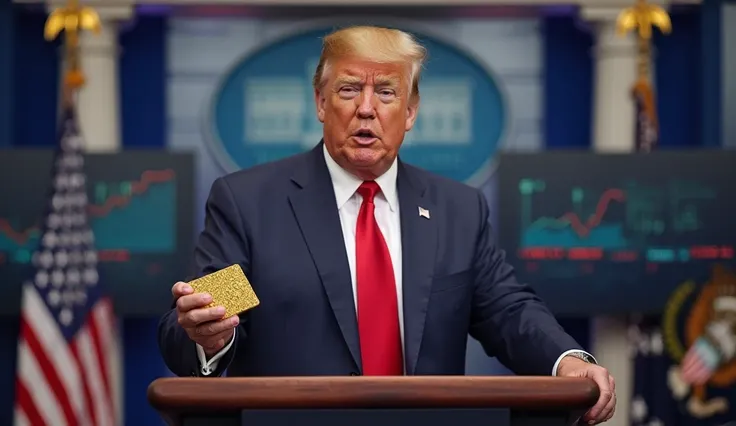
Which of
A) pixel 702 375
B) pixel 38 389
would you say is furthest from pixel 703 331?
pixel 38 389

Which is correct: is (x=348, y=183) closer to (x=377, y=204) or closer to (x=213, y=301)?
(x=377, y=204)

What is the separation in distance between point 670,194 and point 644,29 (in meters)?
0.86

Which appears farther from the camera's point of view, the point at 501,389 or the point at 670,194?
the point at 670,194

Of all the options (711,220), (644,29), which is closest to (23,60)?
(644,29)

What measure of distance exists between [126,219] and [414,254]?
3.91 metres

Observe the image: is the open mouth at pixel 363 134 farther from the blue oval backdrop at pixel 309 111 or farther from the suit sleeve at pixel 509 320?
the blue oval backdrop at pixel 309 111

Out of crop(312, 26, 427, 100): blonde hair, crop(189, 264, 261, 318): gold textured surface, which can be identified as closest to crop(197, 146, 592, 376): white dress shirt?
crop(312, 26, 427, 100): blonde hair

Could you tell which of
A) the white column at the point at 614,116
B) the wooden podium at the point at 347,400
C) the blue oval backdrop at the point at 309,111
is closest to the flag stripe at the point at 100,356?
the blue oval backdrop at the point at 309,111

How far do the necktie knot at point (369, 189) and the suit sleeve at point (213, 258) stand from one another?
0.26m

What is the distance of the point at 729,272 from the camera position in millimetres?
6082

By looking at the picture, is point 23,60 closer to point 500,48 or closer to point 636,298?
point 500,48

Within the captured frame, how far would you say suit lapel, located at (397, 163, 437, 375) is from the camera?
2.32m

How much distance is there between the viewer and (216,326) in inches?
75.8

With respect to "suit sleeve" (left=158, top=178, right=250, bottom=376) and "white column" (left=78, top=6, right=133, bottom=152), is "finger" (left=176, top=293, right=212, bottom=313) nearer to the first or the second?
"suit sleeve" (left=158, top=178, right=250, bottom=376)
